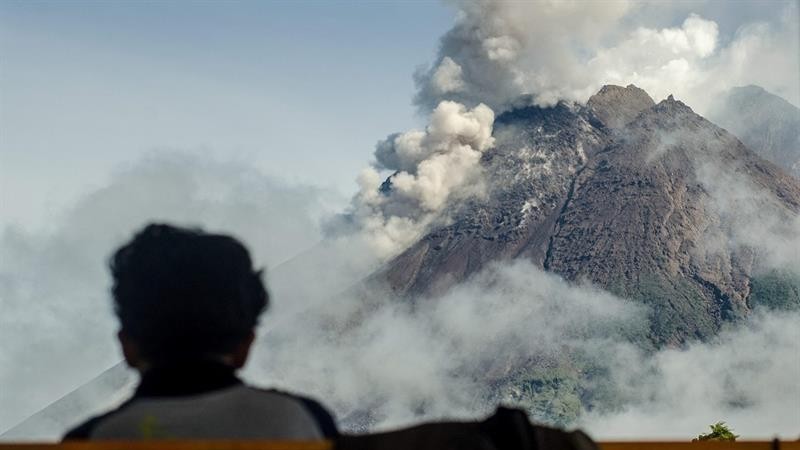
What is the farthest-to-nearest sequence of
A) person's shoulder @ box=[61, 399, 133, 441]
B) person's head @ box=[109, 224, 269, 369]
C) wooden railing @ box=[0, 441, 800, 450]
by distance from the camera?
1. person's head @ box=[109, 224, 269, 369]
2. person's shoulder @ box=[61, 399, 133, 441]
3. wooden railing @ box=[0, 441, 800, 450]

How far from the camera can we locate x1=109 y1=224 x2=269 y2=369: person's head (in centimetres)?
329

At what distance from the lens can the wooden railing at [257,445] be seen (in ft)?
8.33

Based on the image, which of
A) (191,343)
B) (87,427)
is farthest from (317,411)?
(87,427)

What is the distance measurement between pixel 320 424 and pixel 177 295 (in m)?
0.60

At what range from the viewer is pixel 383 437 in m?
2.76

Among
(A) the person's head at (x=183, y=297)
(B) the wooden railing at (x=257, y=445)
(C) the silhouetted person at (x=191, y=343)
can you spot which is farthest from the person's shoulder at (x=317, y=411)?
(B) the wooden railing at (x=257, y=445)

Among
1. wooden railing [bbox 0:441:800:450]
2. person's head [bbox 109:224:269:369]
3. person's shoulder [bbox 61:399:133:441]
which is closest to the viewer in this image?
wooden railing [bbox 0:441:800:450]

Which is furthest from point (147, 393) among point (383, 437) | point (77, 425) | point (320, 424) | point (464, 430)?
point (464, 430)

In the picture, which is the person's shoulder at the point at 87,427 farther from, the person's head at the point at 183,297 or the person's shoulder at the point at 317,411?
the person's shoulder at the point at 317,411

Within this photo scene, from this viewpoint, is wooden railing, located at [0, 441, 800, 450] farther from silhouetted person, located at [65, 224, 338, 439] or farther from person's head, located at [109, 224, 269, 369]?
person's head, located at [109, 224, 269, 369]

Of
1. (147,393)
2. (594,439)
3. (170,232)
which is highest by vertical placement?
(170,232)

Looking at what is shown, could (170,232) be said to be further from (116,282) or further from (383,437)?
(383,437)

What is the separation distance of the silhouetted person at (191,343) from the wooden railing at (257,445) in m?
0.32

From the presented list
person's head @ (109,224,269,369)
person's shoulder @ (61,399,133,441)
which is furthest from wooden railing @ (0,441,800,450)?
person's head @ (109,224,269,369)
